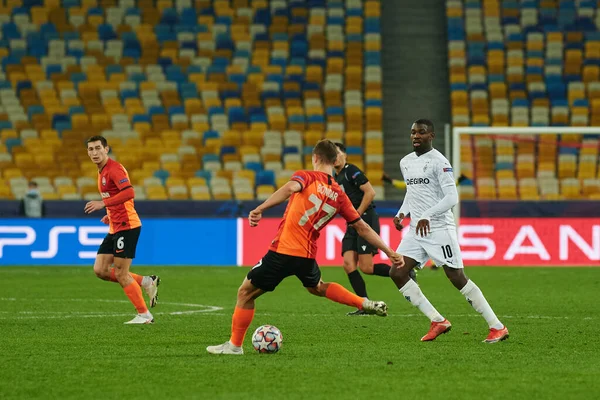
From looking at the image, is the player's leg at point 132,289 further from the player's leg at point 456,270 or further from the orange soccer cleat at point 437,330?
the player's leg at point 456,270

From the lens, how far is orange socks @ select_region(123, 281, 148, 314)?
448 inches

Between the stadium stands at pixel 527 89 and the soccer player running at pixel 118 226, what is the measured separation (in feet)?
43.6

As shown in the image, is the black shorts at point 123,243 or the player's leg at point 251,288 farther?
the black shorts at point 123,243

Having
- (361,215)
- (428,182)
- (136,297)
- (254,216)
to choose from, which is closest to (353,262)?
(361,215)

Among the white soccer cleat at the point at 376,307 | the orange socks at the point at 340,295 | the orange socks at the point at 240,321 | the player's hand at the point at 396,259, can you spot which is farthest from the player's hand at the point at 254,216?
the white soccer cleat at the point at 376,307

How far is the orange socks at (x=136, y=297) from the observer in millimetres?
11367

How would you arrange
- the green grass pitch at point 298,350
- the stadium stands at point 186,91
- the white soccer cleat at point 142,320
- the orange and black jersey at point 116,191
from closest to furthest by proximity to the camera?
1. the green grass pitch at point 298,350
2. the white soccer cleat at point 142,320
3. the orange and black jersey at point 116,191
4. the stadium stands at point 186,91

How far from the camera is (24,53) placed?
3058 centimetres

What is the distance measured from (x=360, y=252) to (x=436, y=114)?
647 inches

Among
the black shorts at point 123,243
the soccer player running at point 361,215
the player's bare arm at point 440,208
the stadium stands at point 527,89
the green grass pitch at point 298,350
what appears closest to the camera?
the green grass pitch at point 298,350

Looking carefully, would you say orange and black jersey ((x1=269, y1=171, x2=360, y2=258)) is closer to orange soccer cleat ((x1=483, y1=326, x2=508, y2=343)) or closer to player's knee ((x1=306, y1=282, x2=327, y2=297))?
player's knee ((x1=306, y1=282, x2=327, y2=297))

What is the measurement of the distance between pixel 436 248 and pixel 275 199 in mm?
2276

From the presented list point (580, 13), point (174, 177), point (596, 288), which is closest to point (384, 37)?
point (580, 13)

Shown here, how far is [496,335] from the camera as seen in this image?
949cm
